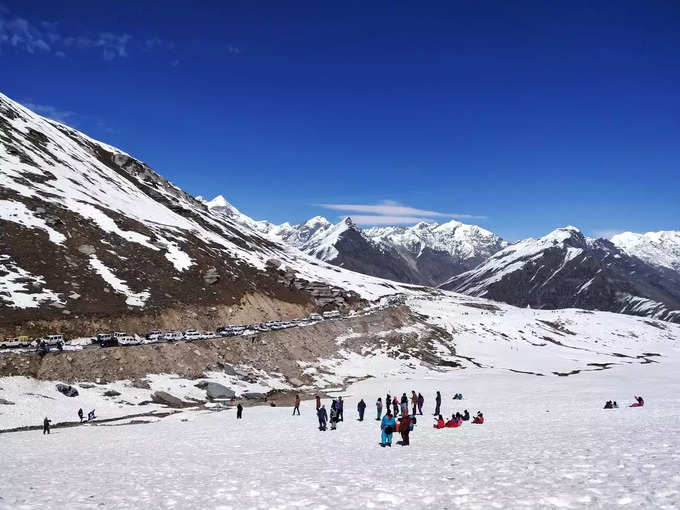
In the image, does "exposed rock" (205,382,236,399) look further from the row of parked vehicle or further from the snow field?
the snow field

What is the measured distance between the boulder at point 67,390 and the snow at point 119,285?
1153 inches

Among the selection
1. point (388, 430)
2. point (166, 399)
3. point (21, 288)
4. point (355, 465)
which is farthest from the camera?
point (21, 288)

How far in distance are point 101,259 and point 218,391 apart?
4559 cm

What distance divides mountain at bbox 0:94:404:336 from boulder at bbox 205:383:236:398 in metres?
22.7

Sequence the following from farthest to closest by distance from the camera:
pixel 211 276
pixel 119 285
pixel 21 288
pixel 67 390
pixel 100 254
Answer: pixel 211 276
pixel 100 254
pixel 119 285
pixel 21 288
pixel 67 390

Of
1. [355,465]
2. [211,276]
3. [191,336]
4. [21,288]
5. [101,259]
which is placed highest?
[101,259]

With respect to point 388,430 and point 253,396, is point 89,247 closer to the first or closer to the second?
point 253,396

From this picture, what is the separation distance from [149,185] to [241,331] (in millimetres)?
116961

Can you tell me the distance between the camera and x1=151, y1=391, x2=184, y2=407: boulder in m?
47.6

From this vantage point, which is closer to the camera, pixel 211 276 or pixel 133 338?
pixel 133 338

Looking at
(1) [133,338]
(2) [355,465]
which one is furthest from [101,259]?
(2) [355,465]

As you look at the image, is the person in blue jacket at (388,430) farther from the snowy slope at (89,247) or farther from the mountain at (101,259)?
the snowy slope at (89,247)

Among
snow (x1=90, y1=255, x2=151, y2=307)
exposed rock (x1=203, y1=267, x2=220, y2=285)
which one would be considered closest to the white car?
snow (x1=90, y1=255, x2=151, y2=307)

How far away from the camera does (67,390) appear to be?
4456 centimetres
